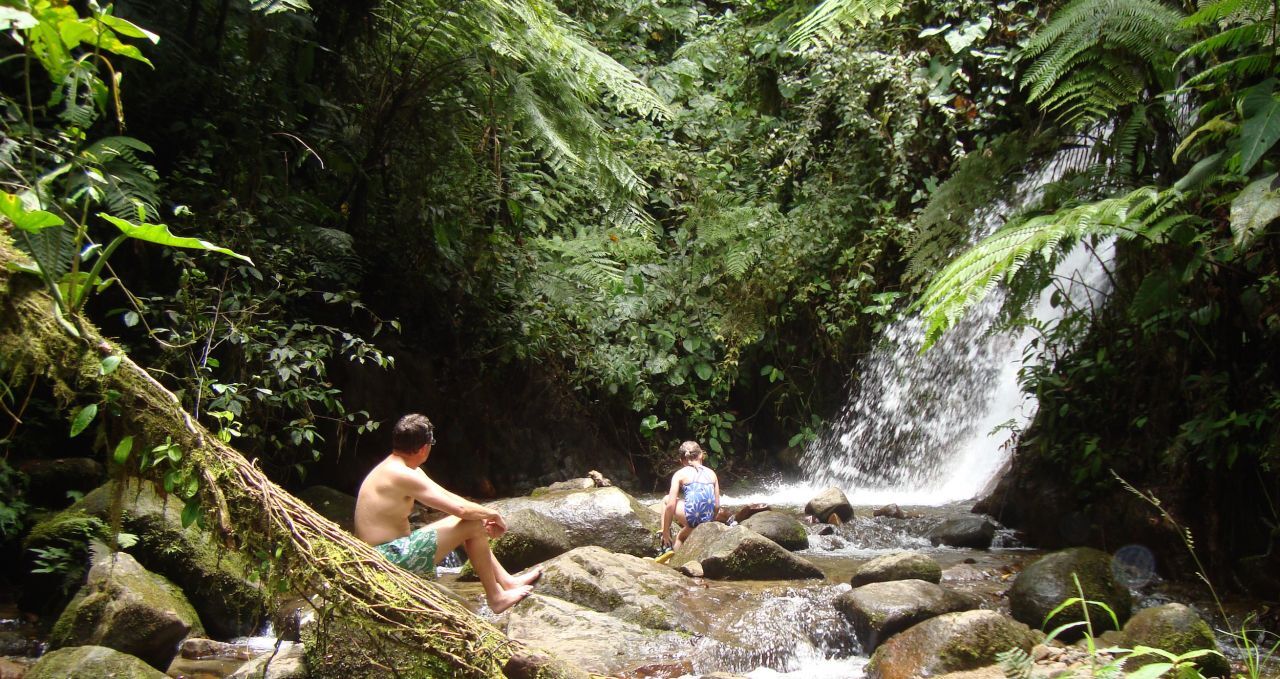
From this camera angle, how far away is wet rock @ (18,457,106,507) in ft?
16.4

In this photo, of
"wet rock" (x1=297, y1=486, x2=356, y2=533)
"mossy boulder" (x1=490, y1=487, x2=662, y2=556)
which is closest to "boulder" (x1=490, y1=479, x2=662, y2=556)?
"mossy boulder" (x1=490, y1=487, x2=662, y2=556)

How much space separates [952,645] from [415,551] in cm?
268

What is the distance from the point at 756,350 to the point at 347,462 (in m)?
5.11

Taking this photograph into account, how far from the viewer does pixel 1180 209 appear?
195 inches

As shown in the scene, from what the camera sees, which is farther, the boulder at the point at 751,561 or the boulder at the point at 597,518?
the boulder at the point at 597,518

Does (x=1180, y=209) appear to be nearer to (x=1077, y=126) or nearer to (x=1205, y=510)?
(x=1077, y=126)

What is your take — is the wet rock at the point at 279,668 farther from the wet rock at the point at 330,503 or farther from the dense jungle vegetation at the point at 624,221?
the wet rock at the point at 330,503

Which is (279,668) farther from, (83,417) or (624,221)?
(624,221)

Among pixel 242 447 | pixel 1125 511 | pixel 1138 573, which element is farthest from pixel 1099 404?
pixel 242 447

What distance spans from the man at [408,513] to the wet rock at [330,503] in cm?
227

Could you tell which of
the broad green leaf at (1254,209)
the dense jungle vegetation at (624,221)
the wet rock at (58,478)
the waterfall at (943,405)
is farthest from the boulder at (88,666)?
the waterfall at (943,405)

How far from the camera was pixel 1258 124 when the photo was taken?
3.91 m

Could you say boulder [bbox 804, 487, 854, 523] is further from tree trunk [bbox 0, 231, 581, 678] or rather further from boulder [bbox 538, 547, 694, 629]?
tree trunk [bbox 0, 231, 581, 678]

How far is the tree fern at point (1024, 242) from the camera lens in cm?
437
